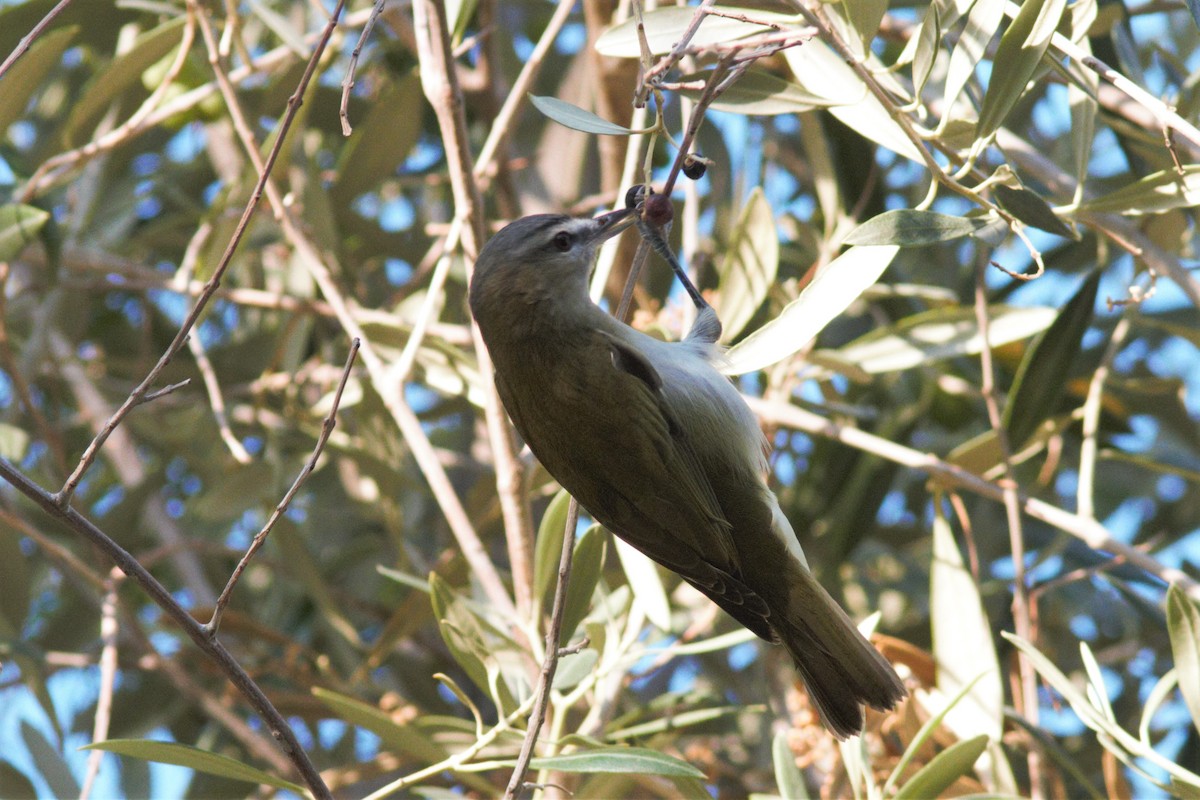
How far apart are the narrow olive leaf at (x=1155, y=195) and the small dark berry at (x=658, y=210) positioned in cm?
78

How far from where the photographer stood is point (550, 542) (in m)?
2.75

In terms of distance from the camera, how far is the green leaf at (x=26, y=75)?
315 cm

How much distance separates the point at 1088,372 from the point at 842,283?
1.65 m

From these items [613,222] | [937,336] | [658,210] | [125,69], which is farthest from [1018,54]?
[125,69]

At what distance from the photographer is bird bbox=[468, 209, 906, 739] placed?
2.62 metres

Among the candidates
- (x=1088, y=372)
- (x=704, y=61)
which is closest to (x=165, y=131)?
(x=704, y=61)

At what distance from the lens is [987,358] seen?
295 centimetres

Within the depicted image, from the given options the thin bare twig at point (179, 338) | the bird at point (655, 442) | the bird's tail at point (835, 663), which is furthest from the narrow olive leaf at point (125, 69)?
the bird's tail at point (835, 663)

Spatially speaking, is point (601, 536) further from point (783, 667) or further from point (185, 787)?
point (185, 787)

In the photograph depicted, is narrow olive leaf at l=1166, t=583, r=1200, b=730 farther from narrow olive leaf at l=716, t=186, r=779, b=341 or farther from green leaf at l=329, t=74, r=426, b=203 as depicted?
green leaf at l=329, t=74, r=426, b=203

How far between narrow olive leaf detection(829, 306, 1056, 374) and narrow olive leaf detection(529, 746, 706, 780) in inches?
50.3

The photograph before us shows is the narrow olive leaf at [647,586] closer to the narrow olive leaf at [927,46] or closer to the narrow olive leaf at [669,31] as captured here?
the narrow olive leaf at [669,31]

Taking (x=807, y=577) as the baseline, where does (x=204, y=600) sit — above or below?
below

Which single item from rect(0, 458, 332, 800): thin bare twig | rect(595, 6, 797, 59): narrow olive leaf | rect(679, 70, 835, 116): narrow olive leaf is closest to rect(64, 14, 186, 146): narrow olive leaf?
rect(595, 6, 797, 59): narrow olive leaf
